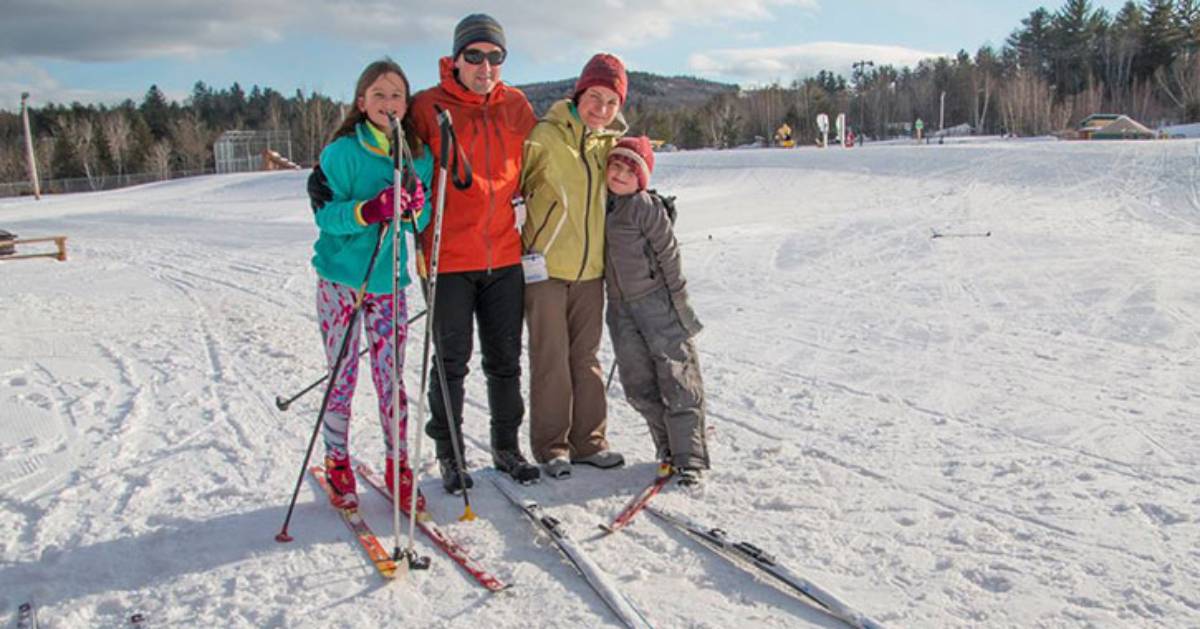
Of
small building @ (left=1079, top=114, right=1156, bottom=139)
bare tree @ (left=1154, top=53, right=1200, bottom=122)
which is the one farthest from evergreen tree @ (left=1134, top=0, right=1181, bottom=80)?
small building @ (left=1079, top=114, right=1156, bottom=139)

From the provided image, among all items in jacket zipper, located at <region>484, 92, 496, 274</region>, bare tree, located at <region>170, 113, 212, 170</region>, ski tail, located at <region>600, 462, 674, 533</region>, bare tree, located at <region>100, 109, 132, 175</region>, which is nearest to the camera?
ski tail, located at <region>600, 462, 674, 533</region>

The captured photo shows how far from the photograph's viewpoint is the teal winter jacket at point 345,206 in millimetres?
3438

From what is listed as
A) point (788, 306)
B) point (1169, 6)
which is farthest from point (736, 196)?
point (1169, 6)

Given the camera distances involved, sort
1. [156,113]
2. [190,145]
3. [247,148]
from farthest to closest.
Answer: [156,113]
[247,148]
[190,145]

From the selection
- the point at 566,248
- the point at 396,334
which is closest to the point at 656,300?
the point at 566,248

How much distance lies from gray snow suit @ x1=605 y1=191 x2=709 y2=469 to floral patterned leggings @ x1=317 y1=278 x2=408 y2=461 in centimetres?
108

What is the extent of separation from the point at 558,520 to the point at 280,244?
13.4m

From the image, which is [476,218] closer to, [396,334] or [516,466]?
[396,334]

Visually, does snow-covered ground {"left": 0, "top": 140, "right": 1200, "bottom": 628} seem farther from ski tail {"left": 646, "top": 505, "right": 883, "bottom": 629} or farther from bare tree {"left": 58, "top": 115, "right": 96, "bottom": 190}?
bare tree {"left": 58, "top": 115, "right": 96, "bottom": 190}

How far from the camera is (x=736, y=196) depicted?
70.7 feet

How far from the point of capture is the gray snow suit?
159 inches

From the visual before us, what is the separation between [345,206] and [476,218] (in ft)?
1.88

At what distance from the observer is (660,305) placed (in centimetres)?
409

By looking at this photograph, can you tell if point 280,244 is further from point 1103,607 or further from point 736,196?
point 1103,607
